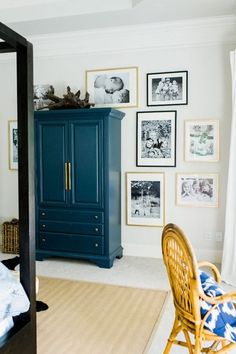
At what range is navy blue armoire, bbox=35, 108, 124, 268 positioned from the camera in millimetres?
4176

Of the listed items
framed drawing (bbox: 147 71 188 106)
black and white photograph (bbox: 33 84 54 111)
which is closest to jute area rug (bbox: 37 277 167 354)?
framed drawing (bbox: 147 71 188 106)

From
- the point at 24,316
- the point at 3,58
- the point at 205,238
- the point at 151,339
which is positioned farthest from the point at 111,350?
the point at 3,58

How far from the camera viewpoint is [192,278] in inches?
71.6

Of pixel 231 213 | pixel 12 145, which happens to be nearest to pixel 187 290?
pixel 231 213

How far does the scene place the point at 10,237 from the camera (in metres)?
4.80

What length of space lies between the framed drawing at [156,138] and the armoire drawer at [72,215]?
0.88m

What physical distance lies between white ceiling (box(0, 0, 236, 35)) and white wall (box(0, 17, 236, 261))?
0.19m

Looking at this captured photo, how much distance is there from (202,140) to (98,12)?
187 cm

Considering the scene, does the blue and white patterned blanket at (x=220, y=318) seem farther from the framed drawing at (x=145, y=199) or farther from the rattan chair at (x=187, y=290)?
the framed drawing at (x=145, y=199)

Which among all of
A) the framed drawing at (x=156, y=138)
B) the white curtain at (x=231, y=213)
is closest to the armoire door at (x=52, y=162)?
the framed drawing at (x=156, y=138)

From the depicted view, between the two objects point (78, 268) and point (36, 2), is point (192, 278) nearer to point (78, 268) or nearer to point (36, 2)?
point (78, 268)

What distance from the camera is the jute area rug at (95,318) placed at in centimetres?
248

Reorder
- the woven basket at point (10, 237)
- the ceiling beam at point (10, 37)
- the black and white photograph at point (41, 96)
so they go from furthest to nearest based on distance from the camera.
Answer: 1. the black and white photograph at point (41, 96)
2. the woven basket at point (10, 237)
3. the ceiling beam at point (10, 37)

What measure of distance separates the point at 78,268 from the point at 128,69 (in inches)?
98.9
